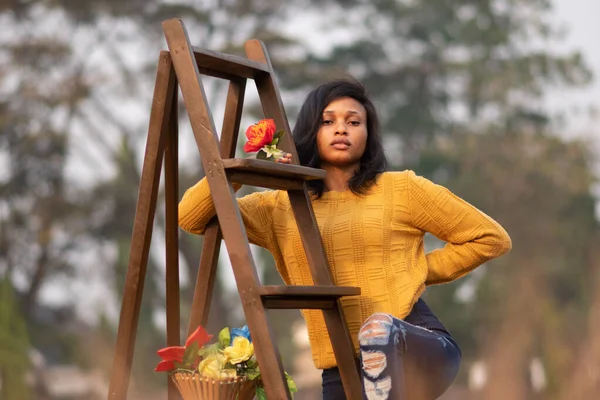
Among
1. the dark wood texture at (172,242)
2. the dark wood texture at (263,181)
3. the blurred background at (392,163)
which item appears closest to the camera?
the dark wood texture at (263,181)

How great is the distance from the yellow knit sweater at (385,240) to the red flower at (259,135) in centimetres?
21

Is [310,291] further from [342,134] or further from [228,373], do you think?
[342,134]

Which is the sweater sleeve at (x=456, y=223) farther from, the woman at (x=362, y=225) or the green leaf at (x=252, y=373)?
the green leaf at (x=252, y=373)

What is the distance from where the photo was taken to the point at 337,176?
297 cm

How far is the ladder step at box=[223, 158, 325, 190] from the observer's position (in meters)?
2.46

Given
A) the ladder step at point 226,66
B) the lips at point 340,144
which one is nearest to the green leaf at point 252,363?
the lips at point 340,144

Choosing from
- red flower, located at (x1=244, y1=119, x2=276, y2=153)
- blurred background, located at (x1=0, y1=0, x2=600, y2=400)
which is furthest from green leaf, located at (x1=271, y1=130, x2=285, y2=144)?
blurred background, located at (x1=0, y1=0, x2=600, y2=400)

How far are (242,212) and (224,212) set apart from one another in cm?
49

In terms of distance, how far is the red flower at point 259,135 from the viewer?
2713 mm

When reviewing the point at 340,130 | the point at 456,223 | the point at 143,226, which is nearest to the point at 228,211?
the point at 143,226

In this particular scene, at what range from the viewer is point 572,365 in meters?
13.8

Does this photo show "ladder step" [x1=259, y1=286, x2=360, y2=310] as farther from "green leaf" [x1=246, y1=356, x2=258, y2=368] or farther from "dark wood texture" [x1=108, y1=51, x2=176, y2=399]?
"dark wood texture" [x1=108, y1=51, x2=176, y2=399]

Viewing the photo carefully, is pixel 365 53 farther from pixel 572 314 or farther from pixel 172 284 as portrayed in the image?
pixel 172 284

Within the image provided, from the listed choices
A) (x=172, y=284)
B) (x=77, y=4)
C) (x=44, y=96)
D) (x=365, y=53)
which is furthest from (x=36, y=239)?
(x=172, y=284)
